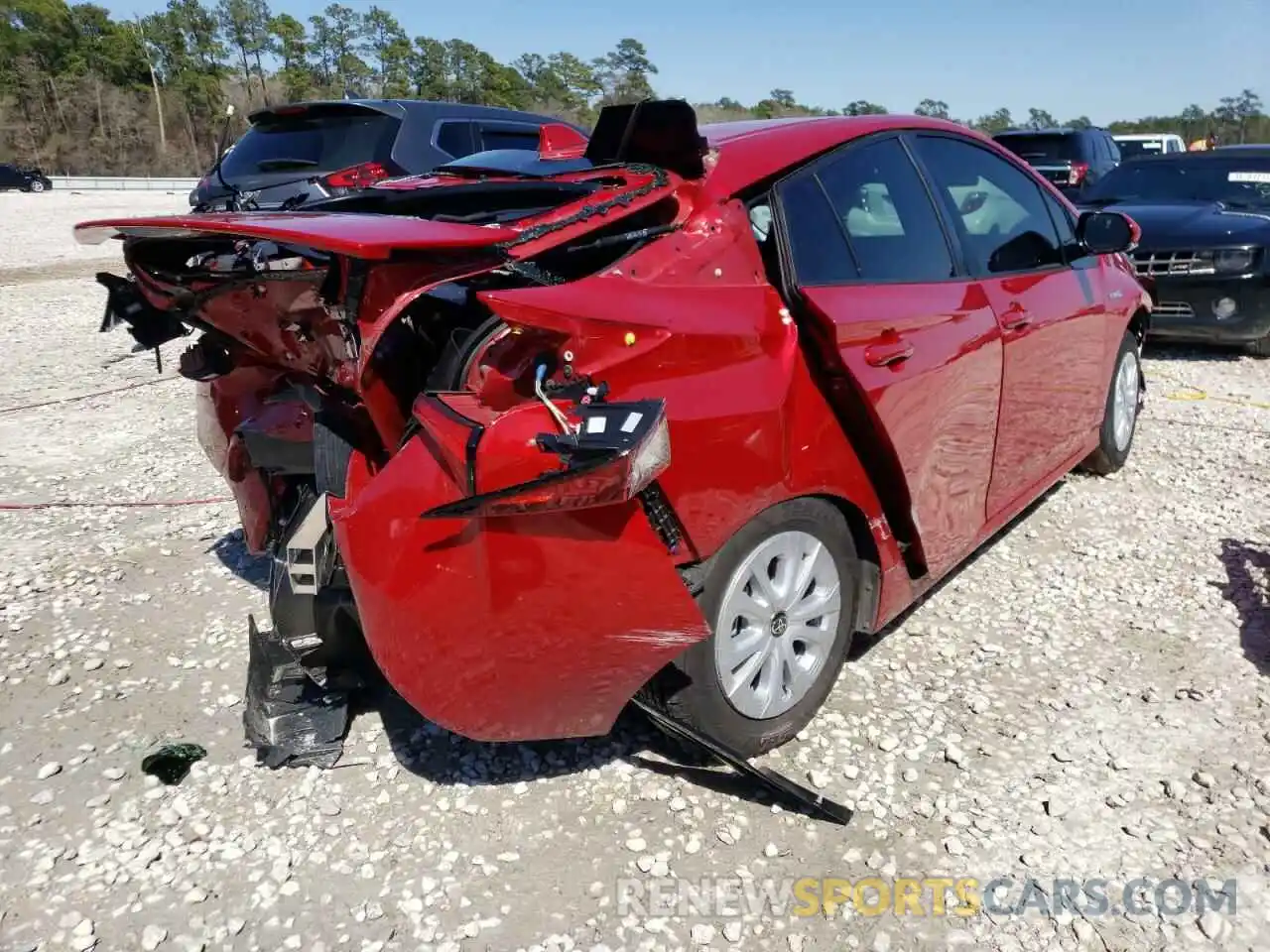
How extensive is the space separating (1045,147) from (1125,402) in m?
9.53

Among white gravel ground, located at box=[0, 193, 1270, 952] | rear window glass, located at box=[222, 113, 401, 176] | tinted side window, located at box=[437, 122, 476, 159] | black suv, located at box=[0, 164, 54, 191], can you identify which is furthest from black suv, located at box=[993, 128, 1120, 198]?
black suv, located at box=[0, 164, 54, 191]

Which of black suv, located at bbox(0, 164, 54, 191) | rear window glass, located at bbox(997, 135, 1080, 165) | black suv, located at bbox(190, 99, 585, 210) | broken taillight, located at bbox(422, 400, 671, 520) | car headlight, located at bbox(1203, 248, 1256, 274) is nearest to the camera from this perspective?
broken taillight, located at bbox(422, 400, 671, 520)

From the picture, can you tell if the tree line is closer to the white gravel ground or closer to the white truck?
the white truck

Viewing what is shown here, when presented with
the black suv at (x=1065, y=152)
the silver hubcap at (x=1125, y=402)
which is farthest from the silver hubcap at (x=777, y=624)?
the black suv at (x=1065, y=152)

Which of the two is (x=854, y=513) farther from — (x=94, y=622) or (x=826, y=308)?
(x=94, y=622)

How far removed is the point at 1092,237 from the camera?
4.09 meters

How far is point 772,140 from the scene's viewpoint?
2795 mm

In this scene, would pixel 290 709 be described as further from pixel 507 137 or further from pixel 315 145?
pixel 507 137

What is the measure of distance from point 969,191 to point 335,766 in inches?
115

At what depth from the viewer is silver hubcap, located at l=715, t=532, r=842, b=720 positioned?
251cm

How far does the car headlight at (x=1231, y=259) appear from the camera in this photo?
283 inches

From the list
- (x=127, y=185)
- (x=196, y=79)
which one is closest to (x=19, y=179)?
(x=127, y=185)

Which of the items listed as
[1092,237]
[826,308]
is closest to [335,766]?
[826,308]

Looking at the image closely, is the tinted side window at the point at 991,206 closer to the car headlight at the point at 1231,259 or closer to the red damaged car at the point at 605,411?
the red damaged car at the point at 605,411
